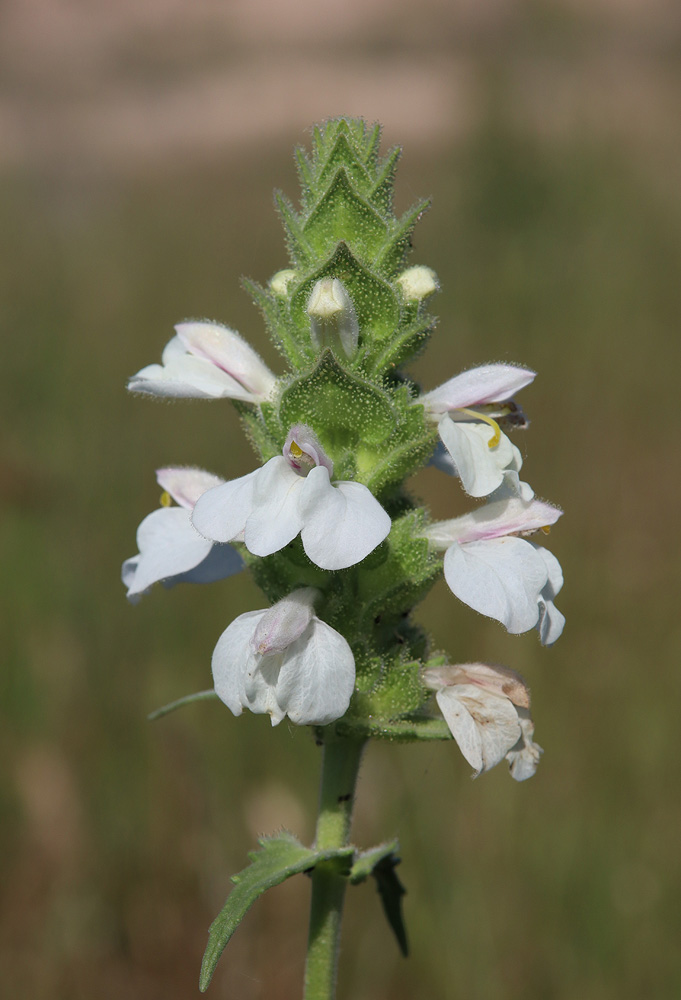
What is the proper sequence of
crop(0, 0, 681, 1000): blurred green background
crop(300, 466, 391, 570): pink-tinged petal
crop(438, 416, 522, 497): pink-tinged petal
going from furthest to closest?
crop(0, 0, 681, 1000): blurred green background < crop(438, 416, 522, 497): pink-tinged petal < crop(300, 466, 391, 570): pink-tinged petal

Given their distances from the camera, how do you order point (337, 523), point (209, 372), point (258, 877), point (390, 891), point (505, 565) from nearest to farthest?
point (337, 523)
point (505, 565)
point (258, 877)
point (209, 372)
point (390, 891)

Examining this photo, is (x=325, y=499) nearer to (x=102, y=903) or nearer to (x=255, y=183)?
(x=102, y=903)

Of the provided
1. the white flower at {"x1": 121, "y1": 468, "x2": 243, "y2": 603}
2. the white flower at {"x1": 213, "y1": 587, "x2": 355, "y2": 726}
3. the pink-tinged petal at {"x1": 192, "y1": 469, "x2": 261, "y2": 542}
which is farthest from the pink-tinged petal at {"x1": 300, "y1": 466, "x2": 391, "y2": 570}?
the white flower at {"x1": 121, "y1": 468, "x2": 243, "y2": 603}

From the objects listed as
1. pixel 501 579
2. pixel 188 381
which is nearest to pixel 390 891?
pixel 501 579

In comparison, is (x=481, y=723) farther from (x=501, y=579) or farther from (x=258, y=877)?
(x=258, y=877)

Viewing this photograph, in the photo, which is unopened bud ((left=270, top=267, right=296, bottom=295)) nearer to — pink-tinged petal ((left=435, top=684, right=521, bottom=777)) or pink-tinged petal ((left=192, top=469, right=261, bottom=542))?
pink-tinged petal ((left=192, top=469, right=261, bottom=542))

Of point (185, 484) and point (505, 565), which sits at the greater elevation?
point (185, 484)

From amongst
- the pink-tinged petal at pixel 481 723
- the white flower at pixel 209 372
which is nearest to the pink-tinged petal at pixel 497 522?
the pink-tinged petal at pixel 481 723

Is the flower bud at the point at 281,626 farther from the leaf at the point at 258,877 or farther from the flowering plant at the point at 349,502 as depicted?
the leaf at the point at 258,877
